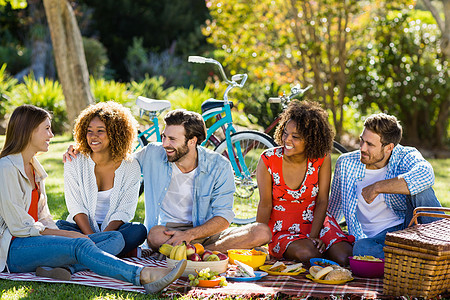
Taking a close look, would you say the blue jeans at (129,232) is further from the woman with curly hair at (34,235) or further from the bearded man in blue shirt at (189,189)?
the woman with curly hair at (34,235)

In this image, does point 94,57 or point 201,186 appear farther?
point 94,57

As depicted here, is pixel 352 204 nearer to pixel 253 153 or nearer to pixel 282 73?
pixel 253 153

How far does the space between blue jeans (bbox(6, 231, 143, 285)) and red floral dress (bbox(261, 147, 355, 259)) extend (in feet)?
4.56

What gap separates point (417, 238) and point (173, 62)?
1578 cm

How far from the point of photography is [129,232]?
4207 mm

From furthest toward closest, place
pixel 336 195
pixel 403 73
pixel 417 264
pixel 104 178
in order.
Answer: pixel 403 73 < pixel 336 195 < pixel 104 178 < pixel 417 264

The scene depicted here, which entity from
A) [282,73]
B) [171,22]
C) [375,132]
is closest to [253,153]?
[375,132]

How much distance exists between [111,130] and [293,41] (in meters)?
7.84

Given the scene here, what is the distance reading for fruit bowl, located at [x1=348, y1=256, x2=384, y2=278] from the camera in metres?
3.93

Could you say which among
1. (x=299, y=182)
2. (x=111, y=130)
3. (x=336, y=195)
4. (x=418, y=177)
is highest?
(x=111, y=130)

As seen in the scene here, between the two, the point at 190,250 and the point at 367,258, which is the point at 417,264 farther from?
the point at 190,250

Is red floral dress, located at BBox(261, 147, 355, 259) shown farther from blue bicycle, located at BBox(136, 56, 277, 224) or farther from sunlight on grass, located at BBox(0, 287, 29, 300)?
sunlight on grass, located at BBox(0, 287, 29, 300)

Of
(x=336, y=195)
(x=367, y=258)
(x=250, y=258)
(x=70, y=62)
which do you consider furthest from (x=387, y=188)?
(x=70, y=62)

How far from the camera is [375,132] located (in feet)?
14.1
